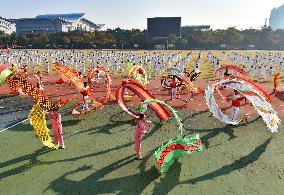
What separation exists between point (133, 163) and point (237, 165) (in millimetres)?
3780

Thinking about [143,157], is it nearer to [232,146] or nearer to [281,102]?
[232,146]

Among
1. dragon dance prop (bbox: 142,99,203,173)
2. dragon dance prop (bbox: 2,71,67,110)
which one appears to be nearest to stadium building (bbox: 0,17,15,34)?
dragon dance prop (bbox: 2,71,67,110)

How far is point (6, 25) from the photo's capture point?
120250 mm

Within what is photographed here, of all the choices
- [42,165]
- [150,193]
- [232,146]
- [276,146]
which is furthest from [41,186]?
[276,146]

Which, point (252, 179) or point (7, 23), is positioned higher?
point (7, 23)

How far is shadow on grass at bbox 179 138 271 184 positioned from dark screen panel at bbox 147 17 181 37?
81.3 m

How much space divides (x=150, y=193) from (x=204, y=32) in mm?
86691

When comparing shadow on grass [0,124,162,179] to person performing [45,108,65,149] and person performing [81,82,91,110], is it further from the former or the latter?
person performing [81,82,91,110]

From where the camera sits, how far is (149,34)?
3602 inches

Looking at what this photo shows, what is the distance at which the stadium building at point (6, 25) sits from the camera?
117 metres

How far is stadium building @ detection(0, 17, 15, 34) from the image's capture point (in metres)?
117

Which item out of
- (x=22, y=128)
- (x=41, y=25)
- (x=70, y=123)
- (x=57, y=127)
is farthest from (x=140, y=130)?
(x=41, y=25)

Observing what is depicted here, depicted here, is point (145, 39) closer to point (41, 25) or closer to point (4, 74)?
point (41, 25)

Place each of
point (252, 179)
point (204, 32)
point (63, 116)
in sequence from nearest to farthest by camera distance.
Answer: point (252, 179), point (63, 116), point (204, 32)
